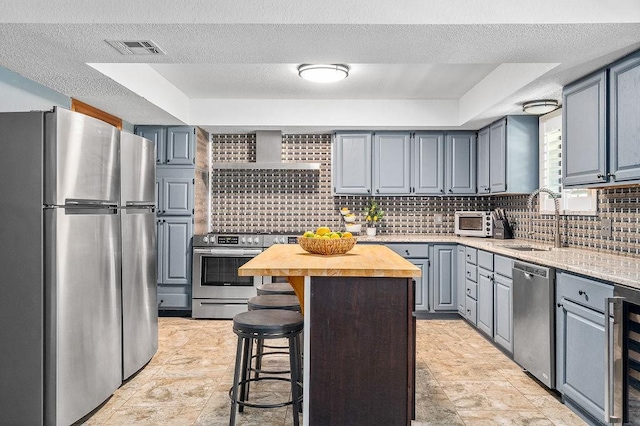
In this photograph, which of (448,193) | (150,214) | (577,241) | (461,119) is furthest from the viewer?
(448,193)

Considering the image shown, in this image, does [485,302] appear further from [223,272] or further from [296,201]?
[223,272]

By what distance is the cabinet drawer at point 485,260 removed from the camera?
400cm

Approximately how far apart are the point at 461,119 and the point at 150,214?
11.1 feet

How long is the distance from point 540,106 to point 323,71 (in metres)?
Answer: 1.87

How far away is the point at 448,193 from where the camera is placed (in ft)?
17.6

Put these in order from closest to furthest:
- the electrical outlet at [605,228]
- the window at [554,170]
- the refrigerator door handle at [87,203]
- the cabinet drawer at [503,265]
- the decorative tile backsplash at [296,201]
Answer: the refrigerator door handle at [87,203]
the electrical outlet at [605,228]
the cabinet drawer at [503,265]
the window at [554,170]
the decorative tile backsplash at [296,201]

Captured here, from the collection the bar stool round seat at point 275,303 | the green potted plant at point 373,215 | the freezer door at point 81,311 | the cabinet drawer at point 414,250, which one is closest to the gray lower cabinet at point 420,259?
the cabinet drawer at point 414,250

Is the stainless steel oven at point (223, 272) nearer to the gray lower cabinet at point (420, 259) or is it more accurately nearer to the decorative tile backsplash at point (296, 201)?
the decorative tile backsplash at point (296, 201)

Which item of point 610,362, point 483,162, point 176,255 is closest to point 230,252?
point 176,255

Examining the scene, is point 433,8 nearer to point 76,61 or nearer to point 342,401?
point 342,401

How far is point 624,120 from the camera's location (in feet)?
8.82

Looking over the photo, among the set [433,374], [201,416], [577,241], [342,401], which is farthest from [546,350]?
[201,416]

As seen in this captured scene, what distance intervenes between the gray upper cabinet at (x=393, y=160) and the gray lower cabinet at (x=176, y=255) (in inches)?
88.2

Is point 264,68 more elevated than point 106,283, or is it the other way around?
point 264,68
